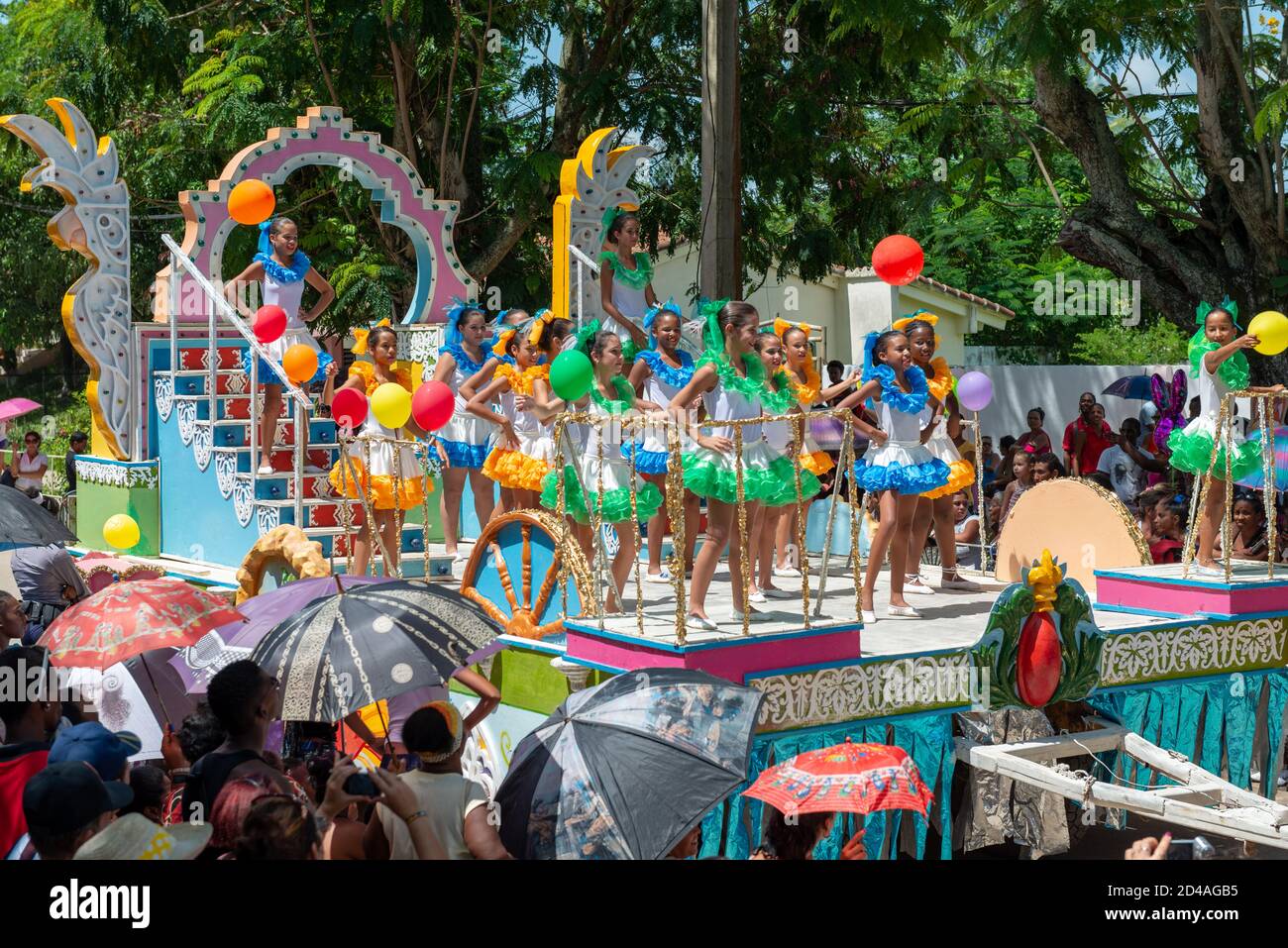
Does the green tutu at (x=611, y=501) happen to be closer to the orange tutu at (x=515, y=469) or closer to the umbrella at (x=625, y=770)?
the orange tutu at (x=515, y=469)

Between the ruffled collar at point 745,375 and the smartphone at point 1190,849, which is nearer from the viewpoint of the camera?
the smartphone at point 1190,849

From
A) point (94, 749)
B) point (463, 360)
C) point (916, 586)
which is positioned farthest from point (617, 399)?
point (94, 749)

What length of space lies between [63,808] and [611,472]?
4322 mm

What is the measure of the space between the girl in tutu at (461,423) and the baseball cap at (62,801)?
18.6 feet

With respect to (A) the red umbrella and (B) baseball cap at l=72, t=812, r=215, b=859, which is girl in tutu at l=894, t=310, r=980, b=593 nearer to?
(A) the red umbrella

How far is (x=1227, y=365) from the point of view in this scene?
Result: 8.50 m

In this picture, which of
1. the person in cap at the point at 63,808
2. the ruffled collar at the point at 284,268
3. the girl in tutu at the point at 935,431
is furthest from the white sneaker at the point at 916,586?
the person in cap at the point at 63,808

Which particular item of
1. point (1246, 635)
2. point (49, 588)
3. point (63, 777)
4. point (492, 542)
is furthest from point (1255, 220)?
point (63, 777)

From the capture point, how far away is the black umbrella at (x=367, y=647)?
5.48 m

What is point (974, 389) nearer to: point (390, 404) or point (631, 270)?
point (631, 270)

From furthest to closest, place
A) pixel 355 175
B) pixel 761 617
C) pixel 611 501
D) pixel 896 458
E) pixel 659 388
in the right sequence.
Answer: pixel 355 175, pixel 659 388, pixel 896 458, pixel 611 501, pixel 761 617

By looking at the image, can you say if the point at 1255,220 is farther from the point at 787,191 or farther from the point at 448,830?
the point at 448,830

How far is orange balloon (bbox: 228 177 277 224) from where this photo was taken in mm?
10375

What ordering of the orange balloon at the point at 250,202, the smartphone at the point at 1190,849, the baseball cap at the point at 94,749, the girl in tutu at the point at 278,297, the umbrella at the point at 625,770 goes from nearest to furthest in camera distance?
the baseball cap at the point at 94,749 < the umbrella at the point at 625,770 < the smartphone at the point at 1190,849 < the girl in tutu at the point at 278,297 < the orange balloon at the point at 250,202
